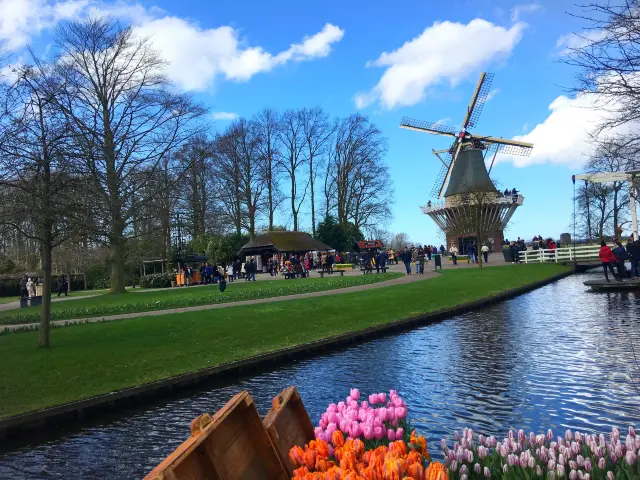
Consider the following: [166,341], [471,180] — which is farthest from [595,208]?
[166,341]

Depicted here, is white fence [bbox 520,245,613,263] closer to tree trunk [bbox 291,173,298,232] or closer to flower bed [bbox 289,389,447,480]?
tree trunk [bbox 291,173,298,232]

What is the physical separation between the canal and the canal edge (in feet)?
1.02

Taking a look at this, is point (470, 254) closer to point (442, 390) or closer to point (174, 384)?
point (442, 390)

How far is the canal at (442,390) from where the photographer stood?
7723 millimetres

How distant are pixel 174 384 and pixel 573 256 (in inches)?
1588

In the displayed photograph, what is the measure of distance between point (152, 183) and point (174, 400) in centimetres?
2635

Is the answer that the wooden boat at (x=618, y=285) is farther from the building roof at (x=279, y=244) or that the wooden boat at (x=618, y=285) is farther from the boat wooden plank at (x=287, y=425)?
the building roof at (x=279, y=244)

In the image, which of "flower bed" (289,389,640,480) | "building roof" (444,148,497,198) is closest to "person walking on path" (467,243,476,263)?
"building roof" (444,148,497,198)

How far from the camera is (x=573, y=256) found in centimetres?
4428

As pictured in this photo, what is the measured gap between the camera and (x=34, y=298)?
34438mm

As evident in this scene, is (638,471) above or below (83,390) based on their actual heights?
above

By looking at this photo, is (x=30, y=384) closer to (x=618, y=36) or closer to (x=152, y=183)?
(x=618, y=36)

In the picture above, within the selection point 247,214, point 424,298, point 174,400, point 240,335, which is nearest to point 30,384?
point 174,400

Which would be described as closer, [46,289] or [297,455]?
[297,455]
